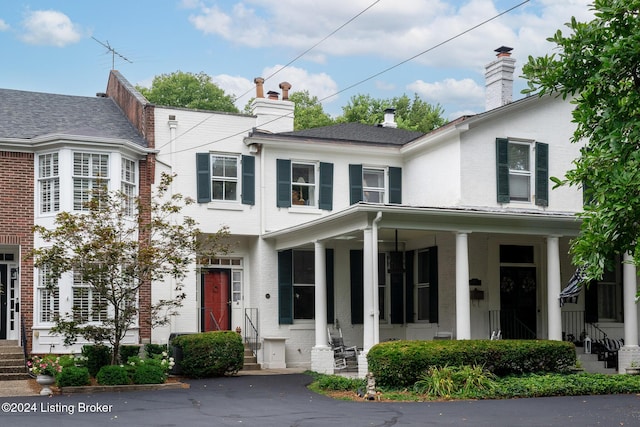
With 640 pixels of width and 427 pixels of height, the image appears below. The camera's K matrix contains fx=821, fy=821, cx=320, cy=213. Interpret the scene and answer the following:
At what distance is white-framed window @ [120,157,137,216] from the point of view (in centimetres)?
2069

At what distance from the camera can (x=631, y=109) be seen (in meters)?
8.84

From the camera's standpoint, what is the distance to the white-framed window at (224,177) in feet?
72.0

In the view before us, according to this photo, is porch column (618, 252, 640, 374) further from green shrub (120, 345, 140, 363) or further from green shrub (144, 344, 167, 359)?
green shrub (120, 345, 140, 363)

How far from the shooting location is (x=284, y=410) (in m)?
13.5

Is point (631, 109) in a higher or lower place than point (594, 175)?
higher

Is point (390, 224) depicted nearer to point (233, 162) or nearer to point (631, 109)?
point (233, 162)

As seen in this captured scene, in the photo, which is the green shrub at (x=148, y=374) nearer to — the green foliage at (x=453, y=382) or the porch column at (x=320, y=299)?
the porch column at (x=320, y=299)

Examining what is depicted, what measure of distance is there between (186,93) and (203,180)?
1023 inches

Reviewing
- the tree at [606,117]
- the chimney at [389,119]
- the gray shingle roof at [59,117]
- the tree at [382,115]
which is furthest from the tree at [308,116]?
the tree at [606,117]

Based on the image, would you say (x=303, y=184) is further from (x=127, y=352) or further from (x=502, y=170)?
(x=127, y=352)

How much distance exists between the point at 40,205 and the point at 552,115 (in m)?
13.4

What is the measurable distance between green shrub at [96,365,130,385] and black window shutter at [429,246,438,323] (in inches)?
340

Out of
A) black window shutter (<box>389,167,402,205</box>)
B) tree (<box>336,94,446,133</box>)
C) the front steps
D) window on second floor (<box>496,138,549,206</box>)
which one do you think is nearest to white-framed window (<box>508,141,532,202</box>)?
window on second floor (<box>496,138,549,206</box>)

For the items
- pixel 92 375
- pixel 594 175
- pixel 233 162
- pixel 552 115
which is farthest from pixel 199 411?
pixel 552 115
